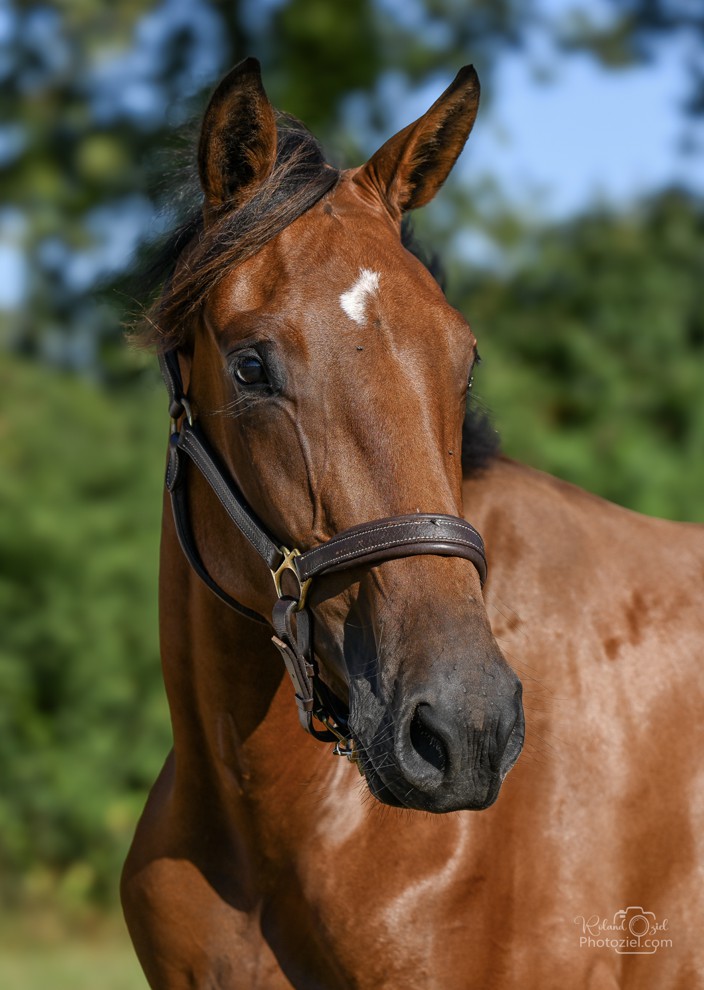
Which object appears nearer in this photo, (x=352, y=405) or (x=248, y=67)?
(x=352, y=405)

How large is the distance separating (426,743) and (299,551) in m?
0.49

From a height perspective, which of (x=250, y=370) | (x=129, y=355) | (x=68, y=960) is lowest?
(x=68, y=960)

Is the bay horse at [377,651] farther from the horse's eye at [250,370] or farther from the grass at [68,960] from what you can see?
the grass at [68,960]

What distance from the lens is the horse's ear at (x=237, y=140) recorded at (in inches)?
92.8

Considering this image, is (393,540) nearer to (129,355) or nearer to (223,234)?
(223,234)

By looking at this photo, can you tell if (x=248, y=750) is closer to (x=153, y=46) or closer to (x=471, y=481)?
(x=471, y=481)

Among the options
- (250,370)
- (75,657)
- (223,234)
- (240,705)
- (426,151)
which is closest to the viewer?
(250,370)

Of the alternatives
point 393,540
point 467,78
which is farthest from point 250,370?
point 467,78

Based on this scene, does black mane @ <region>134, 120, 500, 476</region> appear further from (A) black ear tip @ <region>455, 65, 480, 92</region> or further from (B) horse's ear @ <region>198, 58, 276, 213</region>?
(A) black ear tip @ <region>455, 65, 480, 92</region>

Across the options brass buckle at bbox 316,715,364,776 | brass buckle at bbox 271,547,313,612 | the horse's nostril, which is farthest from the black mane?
the horse's nostril

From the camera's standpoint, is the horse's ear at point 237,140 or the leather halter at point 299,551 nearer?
the leather halter at point 299,551

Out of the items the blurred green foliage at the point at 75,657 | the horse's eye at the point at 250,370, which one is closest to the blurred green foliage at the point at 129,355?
the blurred green foliage at the point at 75,657

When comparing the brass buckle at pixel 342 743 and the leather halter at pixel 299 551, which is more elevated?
the leather halter at pixel 299 551

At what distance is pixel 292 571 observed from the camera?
2.22 meters
